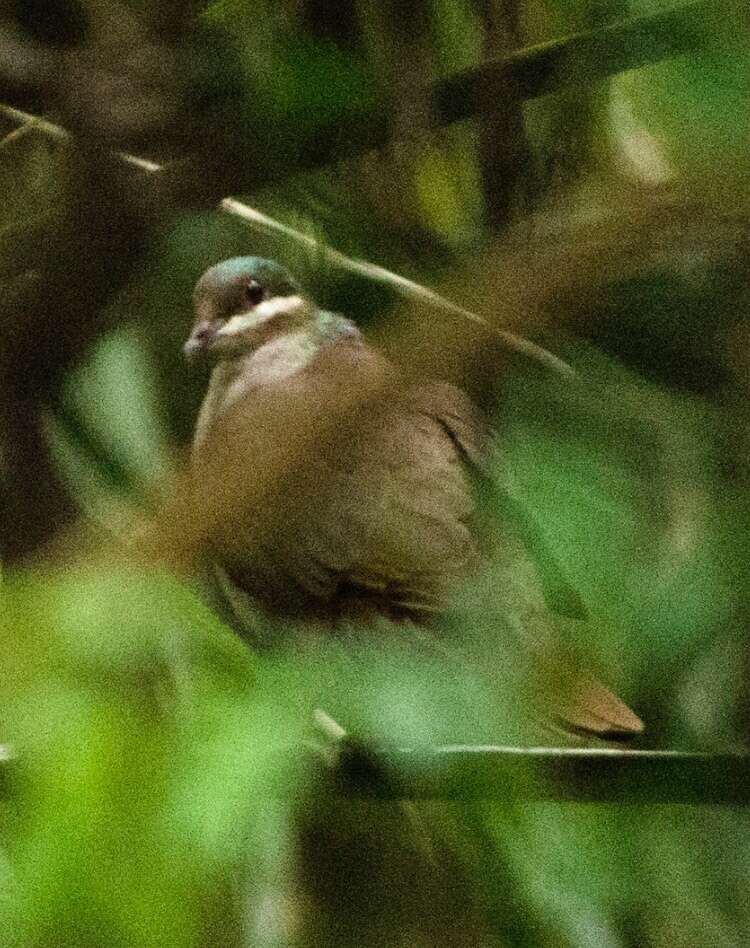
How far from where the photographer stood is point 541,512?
887 millimetres

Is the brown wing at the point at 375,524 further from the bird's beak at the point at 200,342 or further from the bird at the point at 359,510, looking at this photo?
the bird's beak at the point at 200,342

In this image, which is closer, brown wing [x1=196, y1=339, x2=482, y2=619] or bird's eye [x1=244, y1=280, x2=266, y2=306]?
brown wing [x1=196, y1=339, x2=482, y2=619]

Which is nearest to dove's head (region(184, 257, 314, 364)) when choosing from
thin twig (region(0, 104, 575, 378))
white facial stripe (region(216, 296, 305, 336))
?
white facial stripe (region(216, 296, 305, 336))

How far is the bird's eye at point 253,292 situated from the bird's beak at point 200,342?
4 centimetres

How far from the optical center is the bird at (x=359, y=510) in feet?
2.75

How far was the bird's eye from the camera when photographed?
4.60ft

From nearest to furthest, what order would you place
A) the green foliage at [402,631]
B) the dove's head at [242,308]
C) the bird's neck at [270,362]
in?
the green foliage at [402,631], the bird's neck at [270,362], the dove's head at [242,308]

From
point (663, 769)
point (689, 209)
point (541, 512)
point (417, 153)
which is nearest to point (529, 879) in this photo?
point (663, 769)

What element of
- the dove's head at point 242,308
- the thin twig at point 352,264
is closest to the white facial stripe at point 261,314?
the dove's head at point 242,308

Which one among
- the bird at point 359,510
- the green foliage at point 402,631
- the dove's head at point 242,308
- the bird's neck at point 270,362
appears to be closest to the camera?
the green foliage at point 402,631

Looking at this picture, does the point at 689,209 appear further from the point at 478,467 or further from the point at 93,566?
the point at 478,467

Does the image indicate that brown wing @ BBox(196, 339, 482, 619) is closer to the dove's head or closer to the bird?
the bird

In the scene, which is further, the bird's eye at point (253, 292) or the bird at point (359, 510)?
the bird's eye at point (253, 292)

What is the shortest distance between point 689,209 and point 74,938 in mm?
332
